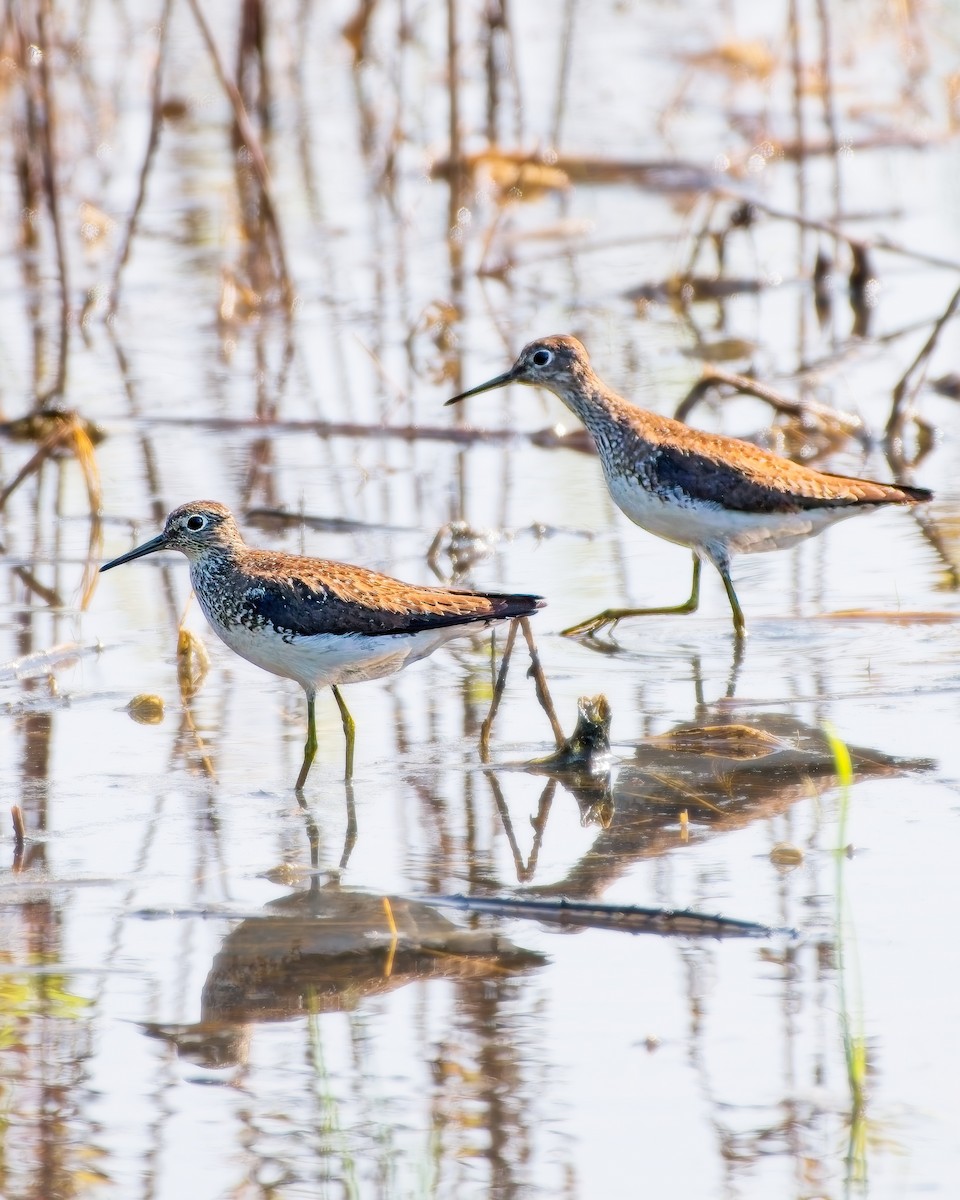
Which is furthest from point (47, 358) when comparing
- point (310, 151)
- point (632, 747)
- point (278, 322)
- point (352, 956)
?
point (352, 956)

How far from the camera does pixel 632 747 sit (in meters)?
6.83

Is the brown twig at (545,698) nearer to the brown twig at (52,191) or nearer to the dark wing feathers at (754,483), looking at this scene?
the dark wing feathers at (754,483)

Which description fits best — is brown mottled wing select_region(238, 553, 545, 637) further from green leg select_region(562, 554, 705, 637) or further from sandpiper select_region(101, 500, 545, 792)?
green leg select_region(562, 554, 705, 637)

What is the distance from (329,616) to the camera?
665cm

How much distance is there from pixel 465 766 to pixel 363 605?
67 centimetres

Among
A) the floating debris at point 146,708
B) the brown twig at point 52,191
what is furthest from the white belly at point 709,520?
the brown twig at point 52,191

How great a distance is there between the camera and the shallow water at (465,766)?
14.5 ft

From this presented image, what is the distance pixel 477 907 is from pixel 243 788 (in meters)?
1.50

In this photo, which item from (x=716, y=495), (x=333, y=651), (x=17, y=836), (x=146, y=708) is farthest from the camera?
(x=716, y=495)

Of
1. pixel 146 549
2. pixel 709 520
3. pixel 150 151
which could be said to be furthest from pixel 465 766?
pixel 150 151

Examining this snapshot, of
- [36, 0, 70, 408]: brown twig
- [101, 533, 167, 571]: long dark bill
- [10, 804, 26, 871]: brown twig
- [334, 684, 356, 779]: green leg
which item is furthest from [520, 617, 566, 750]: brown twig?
[36, 0, 70, 408]: brown twig

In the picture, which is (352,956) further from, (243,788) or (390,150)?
(390,150)

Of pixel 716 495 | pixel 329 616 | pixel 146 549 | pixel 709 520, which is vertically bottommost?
pixel 329 616

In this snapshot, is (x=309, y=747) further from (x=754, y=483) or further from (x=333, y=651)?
(x=754, y=483)
